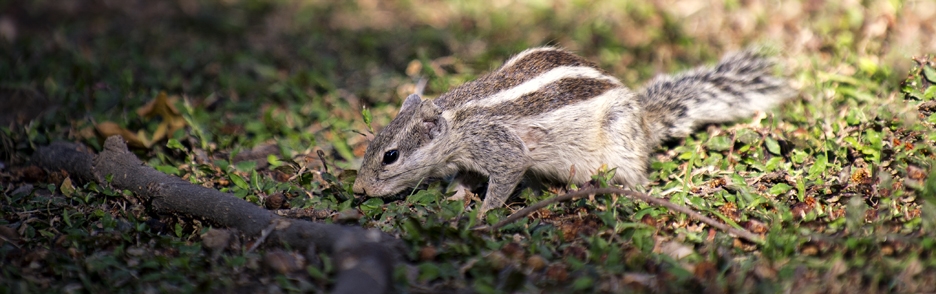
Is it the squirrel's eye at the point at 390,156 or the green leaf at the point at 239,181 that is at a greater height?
the squirrel's eye at the point at 390,156

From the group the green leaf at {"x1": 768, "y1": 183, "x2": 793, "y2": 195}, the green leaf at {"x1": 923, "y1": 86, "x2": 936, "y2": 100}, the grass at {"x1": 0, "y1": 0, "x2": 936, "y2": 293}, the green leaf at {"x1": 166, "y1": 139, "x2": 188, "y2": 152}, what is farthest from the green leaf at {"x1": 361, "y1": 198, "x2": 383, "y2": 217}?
the green leaf at {"x1": 923, "y1": 86, "x2": 936, "y2": 100}

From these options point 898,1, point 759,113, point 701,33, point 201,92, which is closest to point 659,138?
point 759,113

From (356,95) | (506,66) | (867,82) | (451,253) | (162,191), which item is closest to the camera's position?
(451,253)

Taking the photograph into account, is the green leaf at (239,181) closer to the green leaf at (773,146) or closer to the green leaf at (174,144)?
the green leaf at (174,144)

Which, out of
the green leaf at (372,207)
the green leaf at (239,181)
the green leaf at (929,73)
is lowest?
the green leaf at (239,181)

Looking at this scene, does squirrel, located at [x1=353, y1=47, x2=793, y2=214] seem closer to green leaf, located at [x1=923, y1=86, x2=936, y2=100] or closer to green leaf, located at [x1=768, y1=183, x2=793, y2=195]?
green leaf, located at [x1=768, y1=183, x2=793, y2=195]

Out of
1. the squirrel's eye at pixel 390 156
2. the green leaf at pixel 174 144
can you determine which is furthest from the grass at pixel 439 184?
the squirrel's eye at pixel 390 156

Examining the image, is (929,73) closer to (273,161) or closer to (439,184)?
(439,184)

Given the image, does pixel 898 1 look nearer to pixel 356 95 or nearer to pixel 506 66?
pixel 506 66
